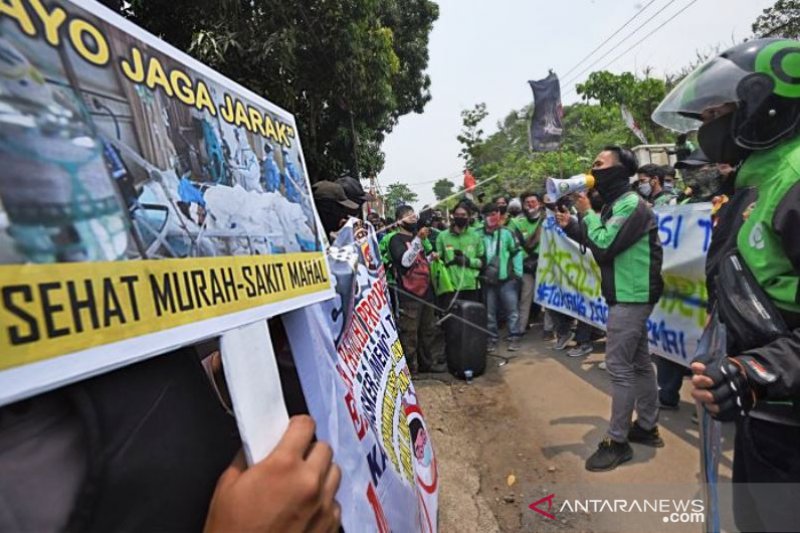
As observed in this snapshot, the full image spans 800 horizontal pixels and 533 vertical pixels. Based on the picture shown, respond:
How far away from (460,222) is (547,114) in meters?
12.7

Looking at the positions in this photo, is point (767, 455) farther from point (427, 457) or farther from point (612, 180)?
point (612, 180)

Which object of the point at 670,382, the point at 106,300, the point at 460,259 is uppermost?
the point at 106,300

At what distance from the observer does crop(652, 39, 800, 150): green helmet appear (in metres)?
1.35

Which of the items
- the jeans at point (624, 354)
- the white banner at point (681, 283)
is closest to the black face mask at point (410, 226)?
the white banner at point (681, 283)

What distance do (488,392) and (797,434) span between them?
3256 millimetres

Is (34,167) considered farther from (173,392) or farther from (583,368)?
(583,368)

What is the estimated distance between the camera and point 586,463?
2.87m

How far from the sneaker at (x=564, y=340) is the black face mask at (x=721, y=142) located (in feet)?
13.5

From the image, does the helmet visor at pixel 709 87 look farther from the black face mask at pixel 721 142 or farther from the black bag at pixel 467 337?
the black bag at pixel 467 337

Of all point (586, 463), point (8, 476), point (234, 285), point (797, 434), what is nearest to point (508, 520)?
point (586, 463)

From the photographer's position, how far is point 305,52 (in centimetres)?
682

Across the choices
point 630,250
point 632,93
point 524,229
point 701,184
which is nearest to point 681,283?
point 630,250

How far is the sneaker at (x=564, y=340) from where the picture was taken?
549 cm

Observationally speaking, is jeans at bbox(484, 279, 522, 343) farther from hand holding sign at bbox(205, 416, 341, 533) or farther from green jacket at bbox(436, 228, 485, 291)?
hand holding sign at bbox(205, 416, 341, 533)
